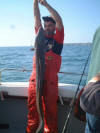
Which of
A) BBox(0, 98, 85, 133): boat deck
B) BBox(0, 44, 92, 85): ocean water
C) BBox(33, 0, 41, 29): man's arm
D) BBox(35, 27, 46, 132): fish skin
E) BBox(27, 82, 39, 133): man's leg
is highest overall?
BBox(33, 0, 41, 29): man's arm

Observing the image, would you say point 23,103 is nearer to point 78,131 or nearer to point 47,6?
point 78,131

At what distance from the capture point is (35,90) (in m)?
3.53

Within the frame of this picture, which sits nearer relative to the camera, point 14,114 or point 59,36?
point 59,36

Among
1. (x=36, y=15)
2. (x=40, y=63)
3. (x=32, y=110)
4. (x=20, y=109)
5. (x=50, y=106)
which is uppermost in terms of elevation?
(x=36, y=15)

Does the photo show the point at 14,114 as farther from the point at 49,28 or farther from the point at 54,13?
the point at 54,13

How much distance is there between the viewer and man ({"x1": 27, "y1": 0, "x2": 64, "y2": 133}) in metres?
3.47

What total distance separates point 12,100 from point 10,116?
384 millimetres

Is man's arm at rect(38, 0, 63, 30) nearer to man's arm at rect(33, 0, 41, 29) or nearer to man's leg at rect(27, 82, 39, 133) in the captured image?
man's arm at rect(33, 0, 41, 29)

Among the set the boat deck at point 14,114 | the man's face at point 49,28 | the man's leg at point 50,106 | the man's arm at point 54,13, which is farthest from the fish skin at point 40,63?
the boat deck at point 14,114

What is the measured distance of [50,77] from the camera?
11.4ft

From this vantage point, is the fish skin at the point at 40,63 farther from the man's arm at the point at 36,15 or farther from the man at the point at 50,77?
the man's arm at the point at 36,15

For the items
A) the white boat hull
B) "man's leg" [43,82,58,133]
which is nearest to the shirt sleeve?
"man's leg" [43,82,58,133]

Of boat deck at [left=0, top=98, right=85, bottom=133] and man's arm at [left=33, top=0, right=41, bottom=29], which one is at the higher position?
man's arm at [left=33, top=0, right=41, bottom=29]

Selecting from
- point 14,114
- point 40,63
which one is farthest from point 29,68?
point 40,63
